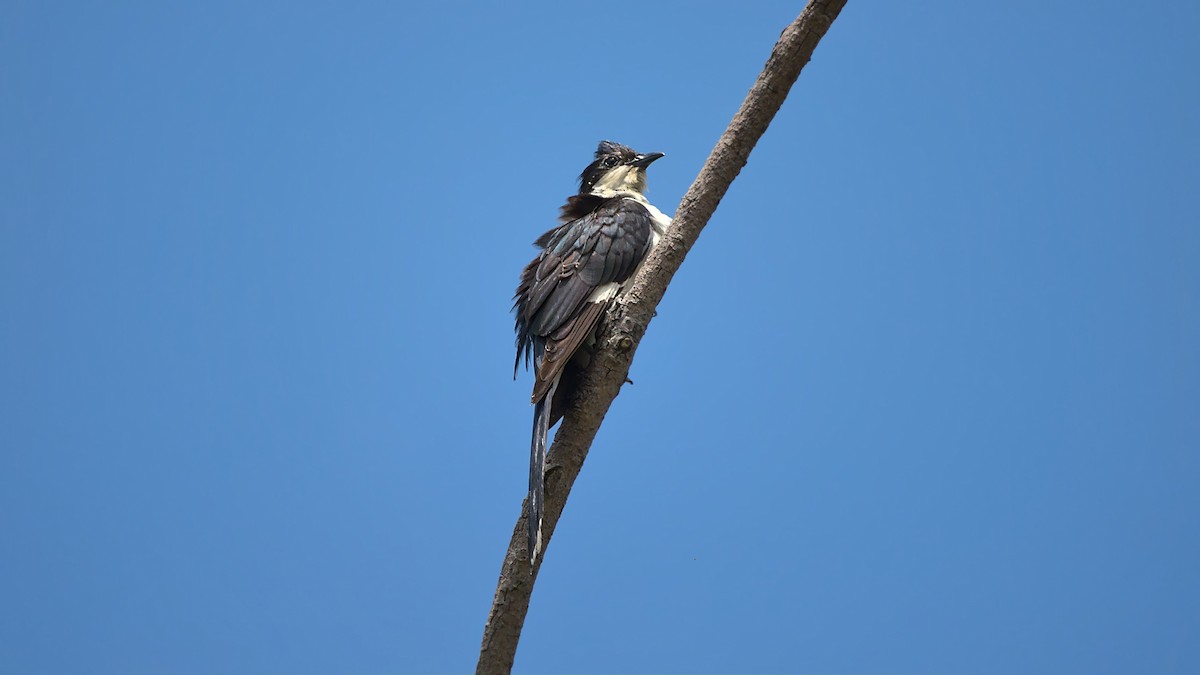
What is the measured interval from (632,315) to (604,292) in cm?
44

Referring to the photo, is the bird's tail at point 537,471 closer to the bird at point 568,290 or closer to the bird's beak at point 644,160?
the bird at point 568,290

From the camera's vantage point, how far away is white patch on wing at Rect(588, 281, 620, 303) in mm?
3283

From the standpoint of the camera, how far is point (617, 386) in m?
2.99

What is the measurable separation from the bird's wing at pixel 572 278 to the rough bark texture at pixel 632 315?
154 mm

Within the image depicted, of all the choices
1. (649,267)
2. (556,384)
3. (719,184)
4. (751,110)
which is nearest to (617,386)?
(556,384)

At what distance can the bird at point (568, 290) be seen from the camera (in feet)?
9.86

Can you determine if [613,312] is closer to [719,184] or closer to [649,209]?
[719,184]

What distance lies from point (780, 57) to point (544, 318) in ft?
4.00

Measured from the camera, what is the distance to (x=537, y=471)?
2.80 m

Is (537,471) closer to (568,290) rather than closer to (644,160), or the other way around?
(568,290)

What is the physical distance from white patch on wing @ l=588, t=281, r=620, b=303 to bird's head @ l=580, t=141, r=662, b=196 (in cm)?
113

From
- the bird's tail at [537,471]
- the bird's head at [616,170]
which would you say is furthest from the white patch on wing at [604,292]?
the bird's head at [616,170]

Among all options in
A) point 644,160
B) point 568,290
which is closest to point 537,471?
point 568,290

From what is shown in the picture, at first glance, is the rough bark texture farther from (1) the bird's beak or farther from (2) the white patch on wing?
(1) the bird's beak
